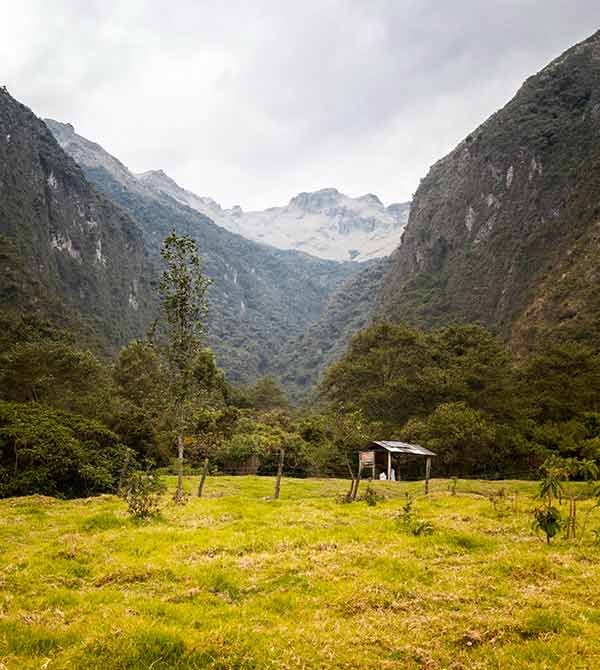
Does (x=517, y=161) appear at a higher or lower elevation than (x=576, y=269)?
higher

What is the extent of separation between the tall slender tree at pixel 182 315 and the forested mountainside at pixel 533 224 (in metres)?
80.9

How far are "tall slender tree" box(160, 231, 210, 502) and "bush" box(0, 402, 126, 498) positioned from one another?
1203cm

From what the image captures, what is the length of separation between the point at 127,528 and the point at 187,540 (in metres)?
3.20

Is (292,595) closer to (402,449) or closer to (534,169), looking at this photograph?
(402,449)

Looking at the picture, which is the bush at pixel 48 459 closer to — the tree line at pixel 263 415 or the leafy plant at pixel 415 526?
the tree line at pixel 263 415

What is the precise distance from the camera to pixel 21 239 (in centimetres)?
16625

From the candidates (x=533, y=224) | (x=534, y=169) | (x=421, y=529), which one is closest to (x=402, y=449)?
(x=421, y=529)

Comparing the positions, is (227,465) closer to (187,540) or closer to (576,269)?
(187,540)

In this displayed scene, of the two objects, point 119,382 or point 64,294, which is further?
point 64,294

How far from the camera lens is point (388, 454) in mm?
53281

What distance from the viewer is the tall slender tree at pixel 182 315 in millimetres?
31672

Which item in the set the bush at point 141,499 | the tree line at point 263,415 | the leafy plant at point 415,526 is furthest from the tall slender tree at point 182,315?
the leafy plant at point 415,526

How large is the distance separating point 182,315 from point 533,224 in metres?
149

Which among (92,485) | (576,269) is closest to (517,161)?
(576,269)
